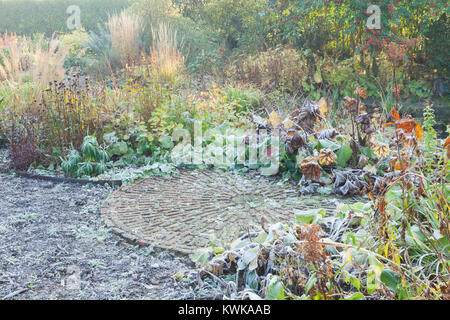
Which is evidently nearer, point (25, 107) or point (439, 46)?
point (25, 107)

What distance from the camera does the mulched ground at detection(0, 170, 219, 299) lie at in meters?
2.13

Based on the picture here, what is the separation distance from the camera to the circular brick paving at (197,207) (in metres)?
2.79

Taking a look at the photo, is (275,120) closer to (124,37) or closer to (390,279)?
(390,279)

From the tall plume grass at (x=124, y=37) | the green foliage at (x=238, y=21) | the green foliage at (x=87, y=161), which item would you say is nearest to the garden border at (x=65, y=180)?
the green foliage at (x=87, y=161)

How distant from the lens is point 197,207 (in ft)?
10.7

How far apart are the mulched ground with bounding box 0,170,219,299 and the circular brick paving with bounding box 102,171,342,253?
137 millimetres

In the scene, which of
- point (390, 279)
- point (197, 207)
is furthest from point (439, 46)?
point (390, 279)

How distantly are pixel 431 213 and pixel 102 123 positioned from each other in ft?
11.4

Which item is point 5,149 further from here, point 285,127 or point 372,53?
point 372,53

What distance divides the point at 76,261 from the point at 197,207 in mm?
1051

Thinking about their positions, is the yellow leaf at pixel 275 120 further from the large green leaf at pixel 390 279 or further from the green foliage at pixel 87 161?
the large green leaf at pixel 390 279

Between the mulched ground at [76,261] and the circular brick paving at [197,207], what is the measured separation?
14 centimetres

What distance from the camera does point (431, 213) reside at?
2.06 meters
